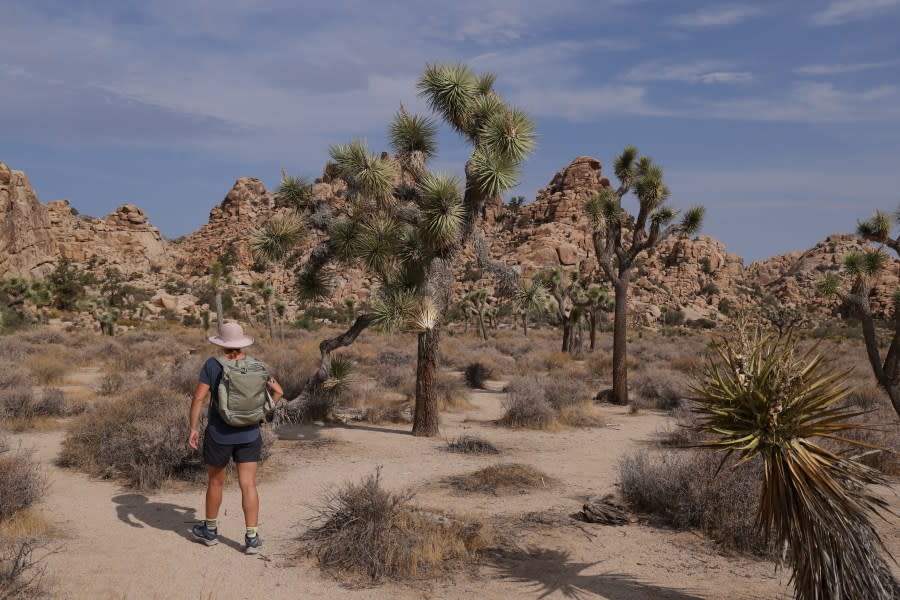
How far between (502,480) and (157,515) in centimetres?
393

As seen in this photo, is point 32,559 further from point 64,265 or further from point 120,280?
point 120,280

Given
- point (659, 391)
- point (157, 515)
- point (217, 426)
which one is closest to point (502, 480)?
point (217, 426)

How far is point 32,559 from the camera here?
498 centimetres

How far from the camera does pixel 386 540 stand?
5320 millimetres

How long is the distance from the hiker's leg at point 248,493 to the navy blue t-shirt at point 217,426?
233 millimetres

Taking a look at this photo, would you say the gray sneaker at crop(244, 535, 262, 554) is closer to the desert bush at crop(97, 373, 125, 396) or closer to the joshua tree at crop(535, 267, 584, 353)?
the desert bush at crop(97, 373, 125, 396)

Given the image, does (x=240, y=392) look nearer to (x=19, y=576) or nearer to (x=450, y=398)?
(x=19, y=576)

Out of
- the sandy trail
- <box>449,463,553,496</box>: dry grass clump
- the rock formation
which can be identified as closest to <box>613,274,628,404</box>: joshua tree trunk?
the sandy trail

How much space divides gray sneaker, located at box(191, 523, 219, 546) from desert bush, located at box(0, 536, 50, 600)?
1.19 meters

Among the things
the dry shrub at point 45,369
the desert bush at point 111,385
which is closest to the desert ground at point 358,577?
the desert bush at point 111,385

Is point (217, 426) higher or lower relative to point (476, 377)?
higher

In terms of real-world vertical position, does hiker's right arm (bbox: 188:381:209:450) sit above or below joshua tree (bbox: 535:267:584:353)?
below

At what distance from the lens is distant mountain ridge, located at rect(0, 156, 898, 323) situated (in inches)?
2098

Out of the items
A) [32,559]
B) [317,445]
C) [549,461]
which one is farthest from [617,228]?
[32,559]
